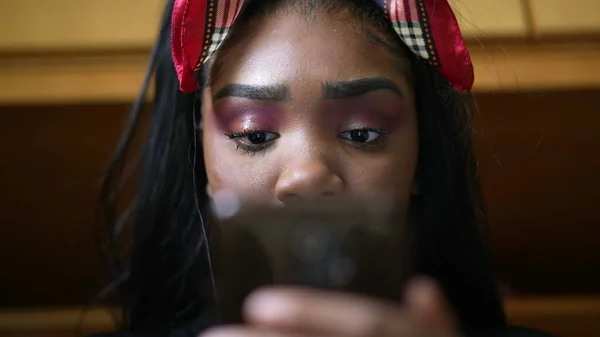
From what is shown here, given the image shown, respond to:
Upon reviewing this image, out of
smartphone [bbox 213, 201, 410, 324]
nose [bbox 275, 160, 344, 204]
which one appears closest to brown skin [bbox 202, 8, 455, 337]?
nose [bbox 275, 160, 344, 204]

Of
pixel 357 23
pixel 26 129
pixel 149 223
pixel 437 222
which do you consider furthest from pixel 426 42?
pixel 26 129

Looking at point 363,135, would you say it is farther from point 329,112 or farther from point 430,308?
point 430,308

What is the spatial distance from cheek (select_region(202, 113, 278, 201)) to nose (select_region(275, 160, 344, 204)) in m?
0.02

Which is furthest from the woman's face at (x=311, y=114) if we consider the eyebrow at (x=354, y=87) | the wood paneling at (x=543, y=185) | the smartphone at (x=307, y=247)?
the wood paneling at (x=543, y=185)

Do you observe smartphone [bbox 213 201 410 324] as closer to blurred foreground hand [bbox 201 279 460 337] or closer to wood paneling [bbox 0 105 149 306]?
blurred foreground hand [bbox 201 279 460 337]

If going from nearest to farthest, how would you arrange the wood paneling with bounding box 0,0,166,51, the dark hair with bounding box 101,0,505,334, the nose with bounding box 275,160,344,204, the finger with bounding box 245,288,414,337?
1. the finger with bounding box 245,288,414,337
2. the nose with bounding box 275,160,344,204
3. the dark hair with bounding box 101,0,505,334
4. the wood paneling with bounding box 0,0,166,51

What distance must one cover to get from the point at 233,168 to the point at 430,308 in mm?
221

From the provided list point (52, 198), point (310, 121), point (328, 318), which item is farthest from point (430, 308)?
point (52, 198)

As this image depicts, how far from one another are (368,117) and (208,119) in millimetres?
134

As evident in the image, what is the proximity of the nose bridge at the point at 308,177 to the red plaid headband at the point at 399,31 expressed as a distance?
11cm

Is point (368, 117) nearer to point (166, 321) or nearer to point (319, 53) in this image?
point (319, 53)

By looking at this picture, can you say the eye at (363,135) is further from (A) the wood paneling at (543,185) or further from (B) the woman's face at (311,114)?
(A) the wood paneling at (543,185)

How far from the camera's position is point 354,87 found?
1.48 feet

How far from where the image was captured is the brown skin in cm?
44
